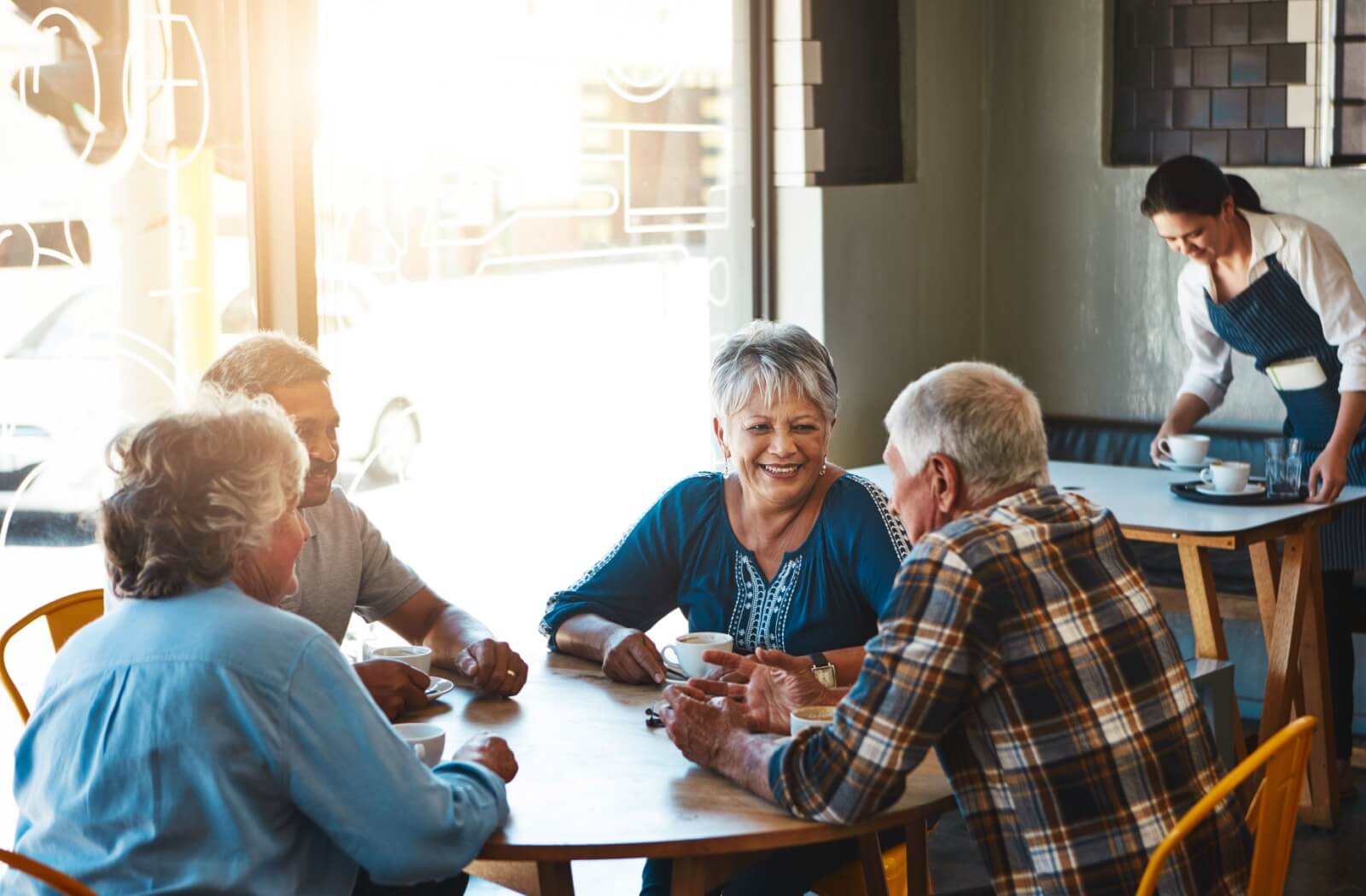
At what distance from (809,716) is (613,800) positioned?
11.0 inches

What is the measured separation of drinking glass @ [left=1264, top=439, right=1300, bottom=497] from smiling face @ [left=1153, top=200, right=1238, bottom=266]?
1.67ft

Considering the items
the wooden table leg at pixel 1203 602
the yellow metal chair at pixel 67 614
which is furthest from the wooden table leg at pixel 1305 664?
the yellow metal chair at pixel 67 614

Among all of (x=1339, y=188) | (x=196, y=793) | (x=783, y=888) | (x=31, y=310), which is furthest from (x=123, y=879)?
(x=1339, y=188)

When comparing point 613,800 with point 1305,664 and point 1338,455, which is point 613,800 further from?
point 1305,664

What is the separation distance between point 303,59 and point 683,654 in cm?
179

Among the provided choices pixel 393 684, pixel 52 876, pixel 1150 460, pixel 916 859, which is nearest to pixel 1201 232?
pixel 1150 460

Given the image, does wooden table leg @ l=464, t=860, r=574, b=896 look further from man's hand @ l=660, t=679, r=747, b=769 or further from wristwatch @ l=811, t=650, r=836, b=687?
wristwatch @ l=811, t=650, r=836, b=687

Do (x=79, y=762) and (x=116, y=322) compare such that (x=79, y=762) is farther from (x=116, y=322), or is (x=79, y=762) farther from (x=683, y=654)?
(x=116, y=322)

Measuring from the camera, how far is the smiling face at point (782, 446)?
8.71ft

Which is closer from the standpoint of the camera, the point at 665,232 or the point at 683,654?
the point at 683,654

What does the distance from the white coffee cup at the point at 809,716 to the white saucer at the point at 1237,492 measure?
208cm

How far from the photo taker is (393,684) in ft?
7.45

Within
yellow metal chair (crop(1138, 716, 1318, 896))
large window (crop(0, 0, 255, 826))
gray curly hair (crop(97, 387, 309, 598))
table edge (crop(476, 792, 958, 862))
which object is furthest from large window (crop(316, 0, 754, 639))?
yellow metal chair (crop(1138, 716, 1318, 896))

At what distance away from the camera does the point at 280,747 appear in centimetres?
165
